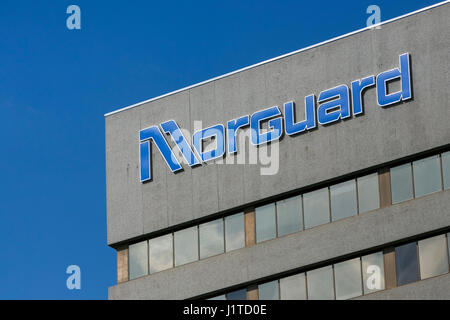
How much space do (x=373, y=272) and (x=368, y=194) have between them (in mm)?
3718

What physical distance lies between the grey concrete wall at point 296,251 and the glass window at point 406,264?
0.62 m

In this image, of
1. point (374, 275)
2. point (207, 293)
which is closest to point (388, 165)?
point (374, 275)

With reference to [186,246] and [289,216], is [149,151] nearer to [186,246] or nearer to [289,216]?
[186,246]

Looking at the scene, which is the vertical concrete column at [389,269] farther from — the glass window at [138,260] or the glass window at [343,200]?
the glass window at [138,260]

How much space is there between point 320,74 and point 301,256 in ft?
29.5

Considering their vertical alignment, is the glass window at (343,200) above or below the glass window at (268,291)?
above

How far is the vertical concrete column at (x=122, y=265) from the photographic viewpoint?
55.0m

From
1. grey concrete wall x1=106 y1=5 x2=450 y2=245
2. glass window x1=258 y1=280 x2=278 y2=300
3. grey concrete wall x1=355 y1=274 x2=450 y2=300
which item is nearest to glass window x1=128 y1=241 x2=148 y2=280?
grey concrete wall x1=106 y1=5 x2=450 y2=245

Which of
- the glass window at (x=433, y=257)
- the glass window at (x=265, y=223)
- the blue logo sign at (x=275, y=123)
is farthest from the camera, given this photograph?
the glass window at (x=265, y=223)

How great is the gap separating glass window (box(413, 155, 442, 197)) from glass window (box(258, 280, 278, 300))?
8.27m

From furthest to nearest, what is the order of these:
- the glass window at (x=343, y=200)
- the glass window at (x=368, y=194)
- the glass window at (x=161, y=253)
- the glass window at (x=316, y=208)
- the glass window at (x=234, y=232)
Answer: the glass window at (x=161, y=253) → the glass window at (x=234, y=232) → the glass window at (x=316, y=208) → the glass window at (x=343, y=200) → the glass window at (x=368, y=194)

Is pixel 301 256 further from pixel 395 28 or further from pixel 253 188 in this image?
pixel 395 28

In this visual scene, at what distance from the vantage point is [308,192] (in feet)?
165

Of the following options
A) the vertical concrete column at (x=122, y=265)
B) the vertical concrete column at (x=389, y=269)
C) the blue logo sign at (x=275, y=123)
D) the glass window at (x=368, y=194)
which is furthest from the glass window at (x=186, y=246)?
the vertical concrete column at (x=389, y=269)
